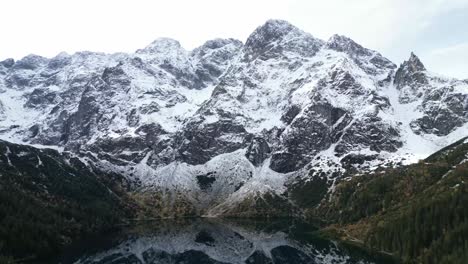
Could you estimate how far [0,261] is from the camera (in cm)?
19050

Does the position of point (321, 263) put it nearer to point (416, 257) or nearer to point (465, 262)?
point (416, 257)

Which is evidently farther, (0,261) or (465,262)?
(0,261)

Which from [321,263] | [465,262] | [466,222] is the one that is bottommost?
[321,263]

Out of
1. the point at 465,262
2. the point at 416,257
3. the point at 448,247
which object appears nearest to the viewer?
the point at 465,262

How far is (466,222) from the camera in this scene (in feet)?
628

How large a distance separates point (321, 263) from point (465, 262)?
53.7m

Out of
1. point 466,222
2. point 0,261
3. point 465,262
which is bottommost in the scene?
point 0,261

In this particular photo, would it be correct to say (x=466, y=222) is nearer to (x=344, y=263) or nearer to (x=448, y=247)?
(x=448, y=247)

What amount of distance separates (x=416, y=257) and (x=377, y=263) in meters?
15.9

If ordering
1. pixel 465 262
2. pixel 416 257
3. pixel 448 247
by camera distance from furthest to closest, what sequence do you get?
pixel 416 257 → pixel 448 247 → pixel 465 262

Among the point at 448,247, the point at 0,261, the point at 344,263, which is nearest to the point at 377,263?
the point at 344,263

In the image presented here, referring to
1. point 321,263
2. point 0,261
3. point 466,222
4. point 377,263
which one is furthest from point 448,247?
point 0,261

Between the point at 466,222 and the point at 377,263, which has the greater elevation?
the point at 466,222

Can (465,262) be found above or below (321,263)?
above
